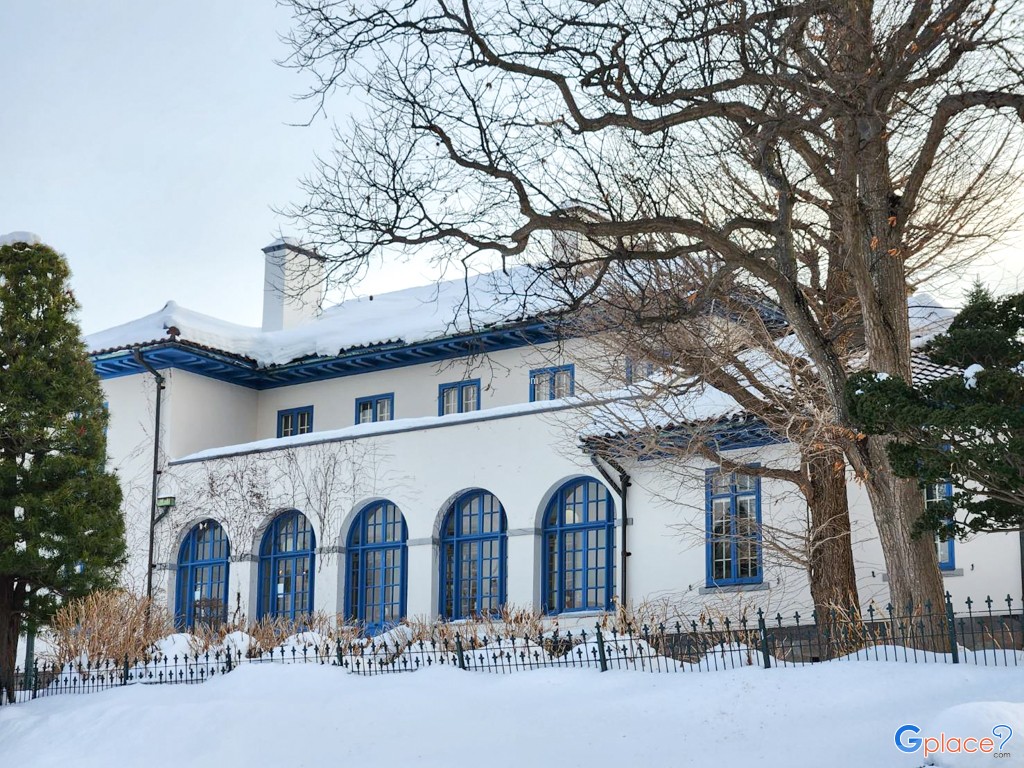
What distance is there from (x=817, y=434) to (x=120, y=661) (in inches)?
441

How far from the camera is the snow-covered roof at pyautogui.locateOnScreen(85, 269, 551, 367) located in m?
27.5

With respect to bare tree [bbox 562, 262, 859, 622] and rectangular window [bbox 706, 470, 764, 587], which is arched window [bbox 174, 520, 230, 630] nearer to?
rectangular window [bbox 706, 470, 764, 587]

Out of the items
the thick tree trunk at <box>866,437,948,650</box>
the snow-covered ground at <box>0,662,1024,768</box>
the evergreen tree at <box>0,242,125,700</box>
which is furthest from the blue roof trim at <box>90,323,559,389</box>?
the thick tree trunk at <box>866,437,948,650</box>

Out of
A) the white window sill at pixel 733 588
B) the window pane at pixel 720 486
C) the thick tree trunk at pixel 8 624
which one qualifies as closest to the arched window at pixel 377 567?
the thick tree trunk at pixel 8 624

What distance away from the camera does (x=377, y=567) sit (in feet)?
82.2

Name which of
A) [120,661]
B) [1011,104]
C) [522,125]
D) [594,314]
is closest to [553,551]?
[594,314]

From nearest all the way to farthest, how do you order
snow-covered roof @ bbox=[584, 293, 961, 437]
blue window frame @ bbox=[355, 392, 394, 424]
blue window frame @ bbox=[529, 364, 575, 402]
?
snow-covered roof @ bbox=[584, 293, 961, 437]
blue window frame @ bbox=[529, 364, 575, 402]
blue window frame @ bbox=[355, 392, 394, 424]

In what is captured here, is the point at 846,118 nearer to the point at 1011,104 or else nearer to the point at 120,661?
the point at 1011,104

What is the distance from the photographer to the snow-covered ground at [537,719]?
11.6m

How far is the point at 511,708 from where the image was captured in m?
14.2

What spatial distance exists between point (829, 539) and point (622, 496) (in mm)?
5336

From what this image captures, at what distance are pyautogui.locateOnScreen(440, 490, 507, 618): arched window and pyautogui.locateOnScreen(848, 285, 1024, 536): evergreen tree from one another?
12.2 metres

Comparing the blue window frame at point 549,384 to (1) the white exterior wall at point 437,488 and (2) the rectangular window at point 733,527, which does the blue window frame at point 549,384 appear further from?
(2) the rectangular window at point 733,527

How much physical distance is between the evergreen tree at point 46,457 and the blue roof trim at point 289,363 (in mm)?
5318
